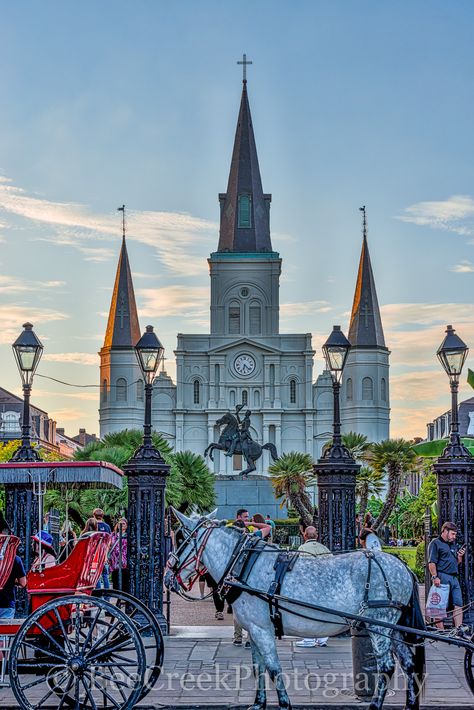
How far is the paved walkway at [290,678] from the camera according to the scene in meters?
9.45

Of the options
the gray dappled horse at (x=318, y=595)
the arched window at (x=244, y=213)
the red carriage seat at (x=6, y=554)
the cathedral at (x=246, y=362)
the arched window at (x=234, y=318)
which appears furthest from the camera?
the arched window at (x=244, y=213)

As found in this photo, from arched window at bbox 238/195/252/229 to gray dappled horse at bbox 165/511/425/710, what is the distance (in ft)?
291

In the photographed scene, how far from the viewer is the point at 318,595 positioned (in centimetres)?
845

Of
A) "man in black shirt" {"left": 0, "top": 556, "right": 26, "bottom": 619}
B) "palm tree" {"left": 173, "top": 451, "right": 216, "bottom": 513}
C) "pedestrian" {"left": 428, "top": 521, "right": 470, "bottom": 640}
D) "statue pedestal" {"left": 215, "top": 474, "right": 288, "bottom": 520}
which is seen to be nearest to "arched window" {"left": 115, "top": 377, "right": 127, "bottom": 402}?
"statue pedestal" {"left": 215, "top": 474, "right": 288, "bottom": 520}

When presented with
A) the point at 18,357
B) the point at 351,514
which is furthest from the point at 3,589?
the point at 351,514

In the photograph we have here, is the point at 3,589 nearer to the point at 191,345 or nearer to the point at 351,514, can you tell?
the point at 351,514

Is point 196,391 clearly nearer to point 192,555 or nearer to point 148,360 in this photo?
point 148,360

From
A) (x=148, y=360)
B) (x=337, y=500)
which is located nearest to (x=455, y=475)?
(x=337, y=500)

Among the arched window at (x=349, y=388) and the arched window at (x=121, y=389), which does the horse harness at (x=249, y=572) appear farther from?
the arched window at (x=349, y=388)

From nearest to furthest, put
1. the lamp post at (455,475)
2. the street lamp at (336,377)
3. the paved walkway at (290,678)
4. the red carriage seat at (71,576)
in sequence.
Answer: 1. the red carriage seat at (71,576)
2. the paved walkway at (290,678)
3. the lamp post at (455,475)
4. the street lamp at (336,377)

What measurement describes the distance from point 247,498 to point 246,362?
130ft

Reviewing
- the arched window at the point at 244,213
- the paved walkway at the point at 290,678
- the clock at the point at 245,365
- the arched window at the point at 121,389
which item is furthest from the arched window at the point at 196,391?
the paved walkway at the point at 290,678

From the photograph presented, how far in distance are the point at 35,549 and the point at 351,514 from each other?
→ 4428mm

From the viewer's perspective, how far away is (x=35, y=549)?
13.7 meters
